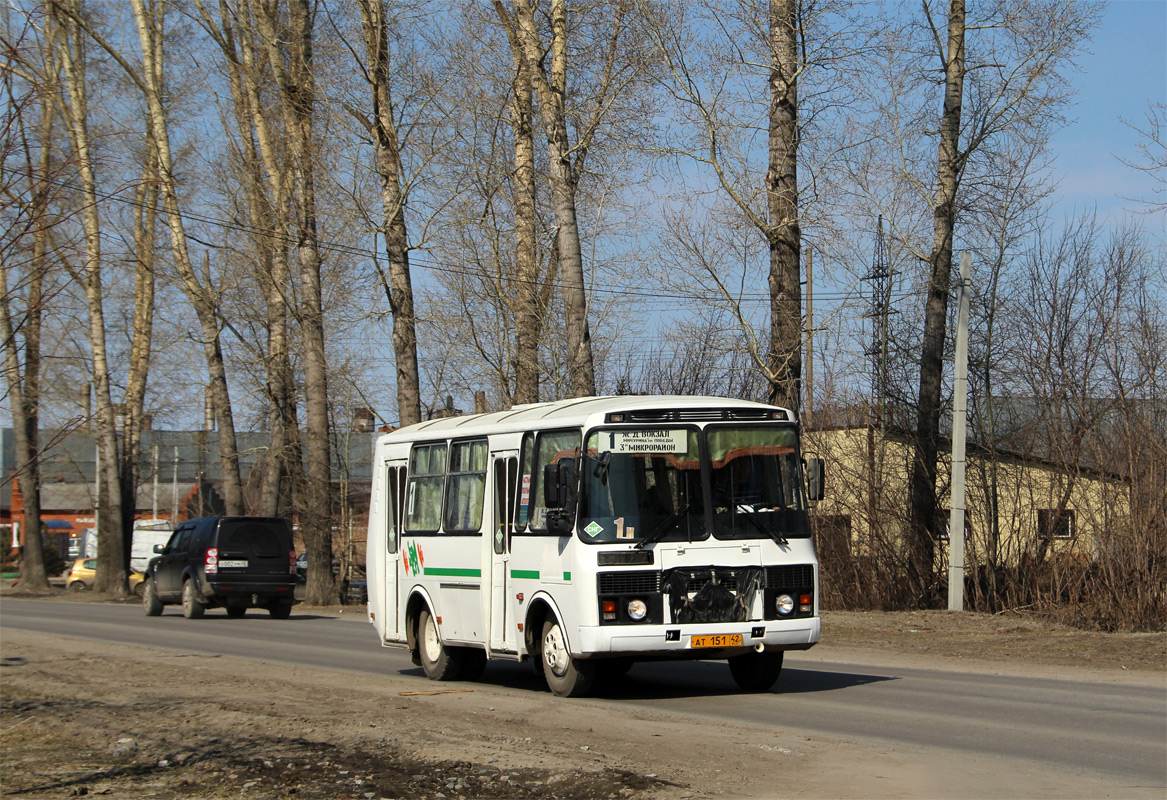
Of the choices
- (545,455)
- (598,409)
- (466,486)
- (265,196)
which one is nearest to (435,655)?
(466,486)

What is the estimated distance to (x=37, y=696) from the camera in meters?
13.7

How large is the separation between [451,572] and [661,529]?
11.9ft

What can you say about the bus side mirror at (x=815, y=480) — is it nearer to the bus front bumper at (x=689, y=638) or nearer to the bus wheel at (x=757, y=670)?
the bus front bumper at (x=689, y=638)

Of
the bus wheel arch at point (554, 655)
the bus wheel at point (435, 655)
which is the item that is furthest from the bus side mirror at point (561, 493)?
the bus wheel at point (435, 655)

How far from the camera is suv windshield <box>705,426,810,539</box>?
12617 millimetres

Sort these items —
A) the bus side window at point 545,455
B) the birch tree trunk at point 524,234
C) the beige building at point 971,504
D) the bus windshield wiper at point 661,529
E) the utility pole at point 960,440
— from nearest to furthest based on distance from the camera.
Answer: the bus windshield wiper at point 661,529
the bus side window at point 545,455
the utility pole at point 960,440
the beige building at point 971,504
the birch tree trunk at point 524,234

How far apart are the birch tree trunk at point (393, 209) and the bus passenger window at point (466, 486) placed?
52.6 ft

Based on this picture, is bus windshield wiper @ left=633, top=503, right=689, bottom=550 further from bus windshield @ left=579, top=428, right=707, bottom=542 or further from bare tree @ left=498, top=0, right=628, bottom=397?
bare tree @ left=498, top=0, right=628, bottom=397

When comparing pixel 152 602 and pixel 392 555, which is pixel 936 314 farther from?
pixel 152 602

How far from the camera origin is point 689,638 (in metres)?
12.1

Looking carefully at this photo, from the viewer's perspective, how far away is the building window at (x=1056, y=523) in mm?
22750

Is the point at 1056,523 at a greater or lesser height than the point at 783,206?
lesser

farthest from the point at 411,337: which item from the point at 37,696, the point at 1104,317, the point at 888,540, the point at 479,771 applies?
the point at 479,771

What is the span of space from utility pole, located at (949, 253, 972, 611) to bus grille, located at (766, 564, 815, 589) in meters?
10.1
